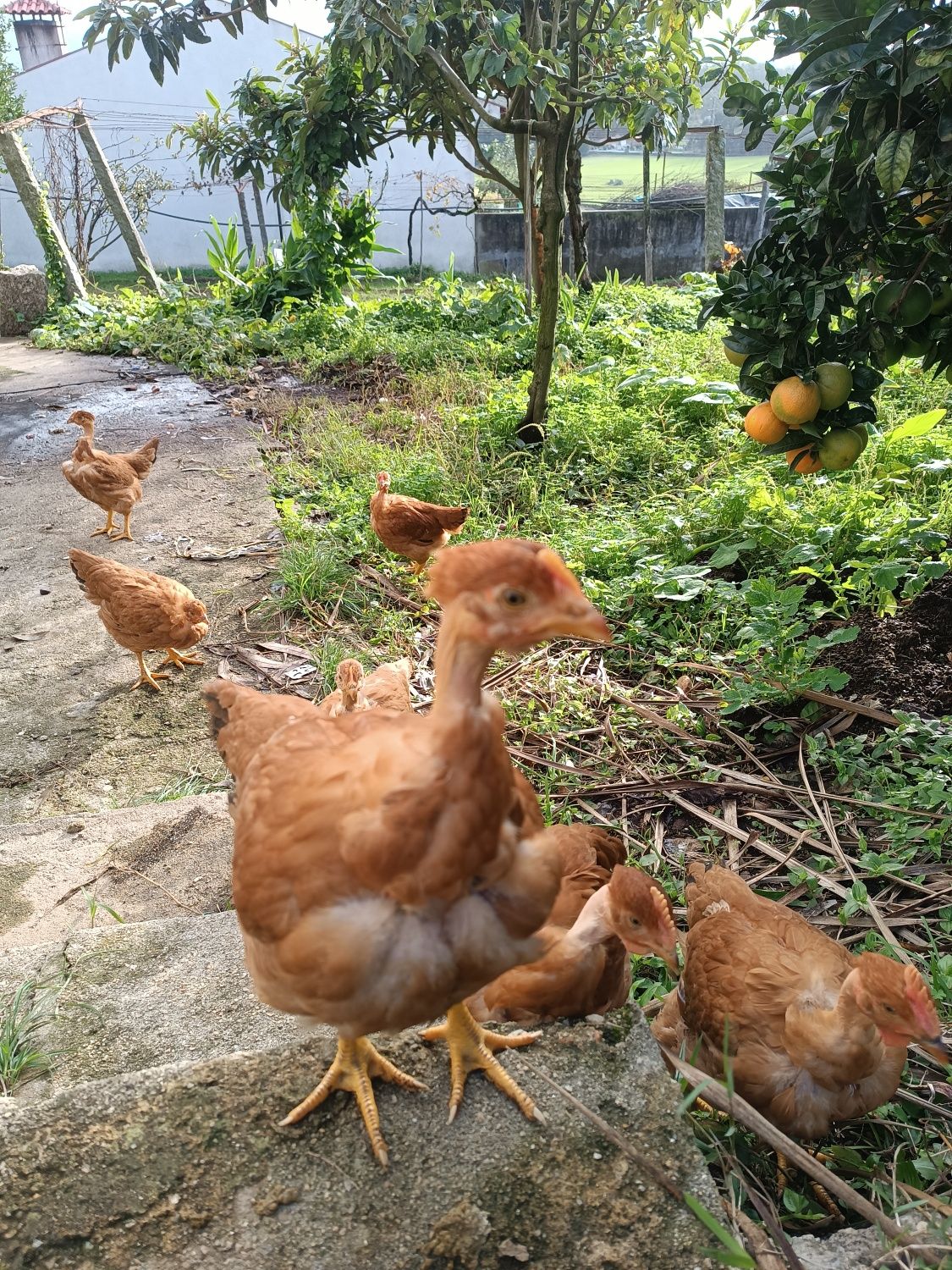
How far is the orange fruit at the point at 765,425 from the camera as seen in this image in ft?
9.28

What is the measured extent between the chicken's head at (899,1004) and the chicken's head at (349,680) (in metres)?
2.15

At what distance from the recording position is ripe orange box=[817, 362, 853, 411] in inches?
106

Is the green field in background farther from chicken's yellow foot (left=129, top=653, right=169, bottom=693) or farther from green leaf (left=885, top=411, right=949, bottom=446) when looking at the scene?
chicken's yellow foot (left=129, top=653, right=169, bottom=693)

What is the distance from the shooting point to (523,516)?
6.08 m

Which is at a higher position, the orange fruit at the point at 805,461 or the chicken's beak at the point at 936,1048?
the orange fruit at the point at 805,461

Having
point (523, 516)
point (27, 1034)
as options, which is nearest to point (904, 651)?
point (523, 516)

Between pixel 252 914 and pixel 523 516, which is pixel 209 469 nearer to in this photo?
pixel 523 516

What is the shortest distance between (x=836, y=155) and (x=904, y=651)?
2.24 meters

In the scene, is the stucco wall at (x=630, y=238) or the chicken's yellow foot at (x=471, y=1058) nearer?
the chicken's yellow foot at (x=471, y=1058)

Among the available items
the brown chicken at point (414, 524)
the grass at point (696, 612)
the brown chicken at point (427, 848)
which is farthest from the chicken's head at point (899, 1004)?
the brown chicken at point (414, 524)

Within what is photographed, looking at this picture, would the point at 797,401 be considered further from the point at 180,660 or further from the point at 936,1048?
the point at 180,660

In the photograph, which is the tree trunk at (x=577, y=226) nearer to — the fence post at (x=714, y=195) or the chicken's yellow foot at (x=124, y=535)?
the fence post at (x=714, y=195)

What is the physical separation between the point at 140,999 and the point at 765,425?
265 cm

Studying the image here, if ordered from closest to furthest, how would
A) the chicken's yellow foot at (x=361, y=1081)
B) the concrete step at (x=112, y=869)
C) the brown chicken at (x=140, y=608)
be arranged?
the chicken's yellow foot at (x=361, y=1081) → the concrete step at (x=112, y=869) → the brown chicken at (x=140, y=608)
